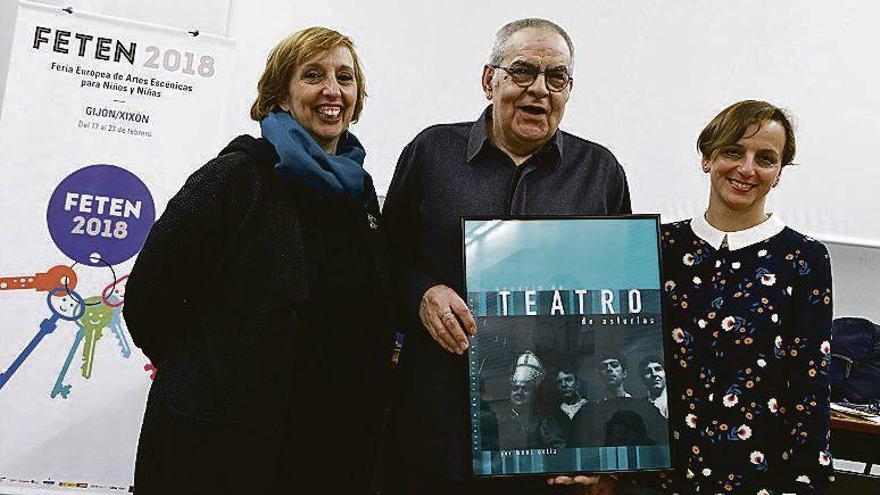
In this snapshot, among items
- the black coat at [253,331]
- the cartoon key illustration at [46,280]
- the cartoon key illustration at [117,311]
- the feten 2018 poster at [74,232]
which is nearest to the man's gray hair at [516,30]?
the black coat at [253,331]

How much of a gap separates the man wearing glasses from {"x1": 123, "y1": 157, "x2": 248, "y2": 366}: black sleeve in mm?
409

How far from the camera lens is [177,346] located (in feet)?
4.85

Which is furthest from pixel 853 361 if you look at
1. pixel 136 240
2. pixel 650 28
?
pixel 136 240

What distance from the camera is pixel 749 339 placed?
4.49 feet

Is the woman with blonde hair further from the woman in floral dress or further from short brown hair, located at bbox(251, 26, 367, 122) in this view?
the woman in floral dress

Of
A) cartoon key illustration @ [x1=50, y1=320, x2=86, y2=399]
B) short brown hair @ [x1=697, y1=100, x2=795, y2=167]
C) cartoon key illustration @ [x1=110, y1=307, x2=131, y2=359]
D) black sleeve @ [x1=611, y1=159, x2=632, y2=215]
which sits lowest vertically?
cartoon key illustration @ [x1=50, y1=320, x2=86, y2=399]

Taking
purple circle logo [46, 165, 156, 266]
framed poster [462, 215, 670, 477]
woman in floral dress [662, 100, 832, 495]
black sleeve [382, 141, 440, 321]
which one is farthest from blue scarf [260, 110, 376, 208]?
purple circle logo [46, 165, 156, 266]

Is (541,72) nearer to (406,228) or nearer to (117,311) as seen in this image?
(406,228)

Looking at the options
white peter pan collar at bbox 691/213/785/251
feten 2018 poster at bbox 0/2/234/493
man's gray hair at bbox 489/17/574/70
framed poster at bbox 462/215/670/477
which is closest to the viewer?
framed poster at bbox 462/215/670/477

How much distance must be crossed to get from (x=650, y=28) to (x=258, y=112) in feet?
7.16

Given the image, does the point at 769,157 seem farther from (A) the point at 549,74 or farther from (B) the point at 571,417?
(B) the point at 571,417

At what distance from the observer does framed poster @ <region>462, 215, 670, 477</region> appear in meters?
1.34

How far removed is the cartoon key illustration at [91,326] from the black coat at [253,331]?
1266 mm

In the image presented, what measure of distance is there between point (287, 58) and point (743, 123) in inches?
38.4
